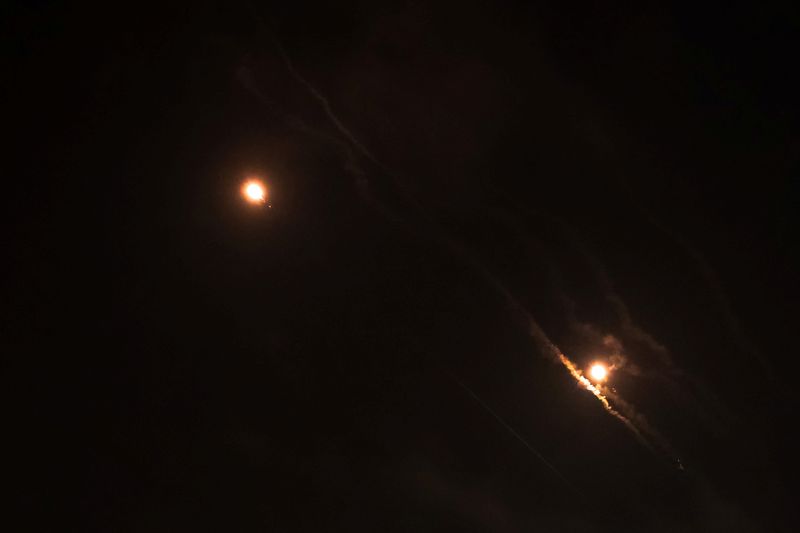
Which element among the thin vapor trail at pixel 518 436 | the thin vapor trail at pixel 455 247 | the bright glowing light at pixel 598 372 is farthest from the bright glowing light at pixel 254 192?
the bright glowing light at pixel 598 372

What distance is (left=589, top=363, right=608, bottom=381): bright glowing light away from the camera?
13.7 ft

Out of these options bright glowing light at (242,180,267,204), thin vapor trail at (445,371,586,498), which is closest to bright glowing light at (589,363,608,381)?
thin vapor trail at (445,371,586,498)

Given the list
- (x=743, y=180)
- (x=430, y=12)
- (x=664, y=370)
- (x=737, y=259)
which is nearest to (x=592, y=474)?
(x=664, y=370)

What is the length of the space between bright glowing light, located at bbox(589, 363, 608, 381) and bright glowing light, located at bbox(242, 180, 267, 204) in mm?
2688

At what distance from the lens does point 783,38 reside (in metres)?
3.61

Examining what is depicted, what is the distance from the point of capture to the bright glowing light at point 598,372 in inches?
165

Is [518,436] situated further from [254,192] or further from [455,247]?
[254,192]

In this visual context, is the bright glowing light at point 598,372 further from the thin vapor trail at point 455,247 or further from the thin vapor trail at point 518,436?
the thin vapor trail at point 518,436

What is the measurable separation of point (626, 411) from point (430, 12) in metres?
3.22

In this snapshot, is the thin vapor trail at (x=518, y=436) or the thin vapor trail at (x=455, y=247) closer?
the thin vapor trail at (x=455, y=247)

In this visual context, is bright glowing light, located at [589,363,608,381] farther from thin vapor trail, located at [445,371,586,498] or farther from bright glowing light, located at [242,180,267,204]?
bright glowing light, located at [242,180,267,204]

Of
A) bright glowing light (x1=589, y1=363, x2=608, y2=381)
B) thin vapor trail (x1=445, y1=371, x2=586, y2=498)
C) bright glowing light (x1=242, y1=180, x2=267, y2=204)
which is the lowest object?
thin vapor trail (x1=445, y1=371, x2=586, y2=498)

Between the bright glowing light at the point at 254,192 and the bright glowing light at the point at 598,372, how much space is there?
269 cm

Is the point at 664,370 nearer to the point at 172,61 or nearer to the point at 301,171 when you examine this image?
the point at 301,171
